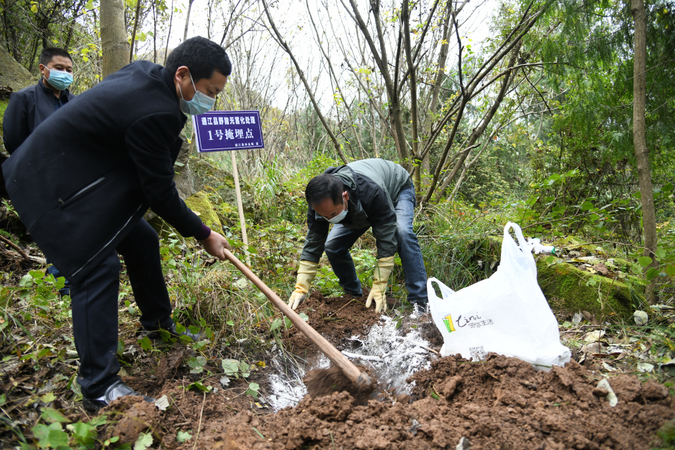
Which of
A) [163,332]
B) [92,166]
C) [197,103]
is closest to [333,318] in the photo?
[163,332]

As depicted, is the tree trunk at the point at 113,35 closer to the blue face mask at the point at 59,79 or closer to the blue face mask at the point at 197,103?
the blue face mask at the point at 59,79

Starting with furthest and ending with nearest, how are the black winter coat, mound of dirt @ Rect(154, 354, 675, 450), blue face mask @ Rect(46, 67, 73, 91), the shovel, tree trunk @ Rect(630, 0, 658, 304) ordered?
blue face mask @ Rect(46, 67, 73, 91)
tree trunk @ Rect(630, 0, 658, 304)
the shovel
the black winter coat
mound of dirt @ Rect(154, 354, 675, 450)

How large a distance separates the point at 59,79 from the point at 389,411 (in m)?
3.28

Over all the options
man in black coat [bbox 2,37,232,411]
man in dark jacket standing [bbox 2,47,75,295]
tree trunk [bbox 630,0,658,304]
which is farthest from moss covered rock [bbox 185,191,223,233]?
tree trunk [bbox 630,0,658,304]

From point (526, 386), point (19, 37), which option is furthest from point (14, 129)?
point (19, 37)

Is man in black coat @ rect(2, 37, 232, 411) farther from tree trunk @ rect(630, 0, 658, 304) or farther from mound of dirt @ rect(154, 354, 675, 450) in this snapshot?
tree trunk @ rect(630, 0, 658, 304)

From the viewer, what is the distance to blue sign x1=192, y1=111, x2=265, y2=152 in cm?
370

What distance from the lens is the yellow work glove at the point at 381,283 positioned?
2.88 m

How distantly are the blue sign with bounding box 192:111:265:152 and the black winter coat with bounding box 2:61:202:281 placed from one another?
202 cm

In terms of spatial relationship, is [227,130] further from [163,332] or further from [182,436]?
[182,436]

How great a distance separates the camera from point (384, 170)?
10.3ft

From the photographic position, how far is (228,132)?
388 cm

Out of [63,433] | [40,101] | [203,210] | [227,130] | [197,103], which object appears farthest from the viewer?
[203,210]

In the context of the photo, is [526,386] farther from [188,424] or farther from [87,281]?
[87,281]
